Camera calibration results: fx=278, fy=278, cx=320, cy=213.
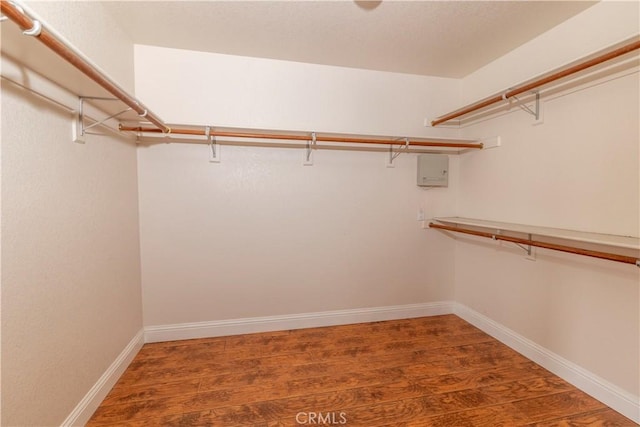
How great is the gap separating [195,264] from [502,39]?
299 cm

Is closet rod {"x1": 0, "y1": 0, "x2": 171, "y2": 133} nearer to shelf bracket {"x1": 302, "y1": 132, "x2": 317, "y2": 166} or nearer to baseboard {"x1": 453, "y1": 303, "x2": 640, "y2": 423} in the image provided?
shelf bracket {"x1": 302, "y1": 132, "x2": 317, "y2": 166}

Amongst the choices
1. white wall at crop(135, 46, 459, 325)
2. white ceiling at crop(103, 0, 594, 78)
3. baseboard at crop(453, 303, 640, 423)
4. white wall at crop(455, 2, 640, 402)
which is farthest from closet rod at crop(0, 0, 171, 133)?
baseboard at crop(453, 303, 640, 423)

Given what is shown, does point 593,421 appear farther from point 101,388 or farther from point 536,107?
point 101,388

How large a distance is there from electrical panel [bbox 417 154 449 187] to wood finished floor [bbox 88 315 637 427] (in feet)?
4.61

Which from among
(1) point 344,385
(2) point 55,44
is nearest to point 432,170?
(1) point 344,385

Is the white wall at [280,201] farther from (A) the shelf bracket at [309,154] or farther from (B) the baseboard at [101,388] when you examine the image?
(B) the baseboard at [101,388]

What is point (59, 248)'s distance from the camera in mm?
1331

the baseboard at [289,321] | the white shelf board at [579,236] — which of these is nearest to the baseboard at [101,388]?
the baseboard at [289,321]

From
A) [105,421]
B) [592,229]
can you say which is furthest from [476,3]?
[105,421]

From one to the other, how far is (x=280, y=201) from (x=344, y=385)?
4.86ft

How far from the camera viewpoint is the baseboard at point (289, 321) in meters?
2.35

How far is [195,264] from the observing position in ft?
7.75

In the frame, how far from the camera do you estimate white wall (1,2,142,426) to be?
1083 mm

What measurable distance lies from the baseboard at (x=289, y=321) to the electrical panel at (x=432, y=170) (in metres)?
1.24
